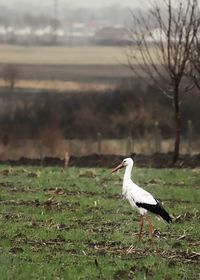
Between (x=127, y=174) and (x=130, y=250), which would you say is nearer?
(x=130, y=250)

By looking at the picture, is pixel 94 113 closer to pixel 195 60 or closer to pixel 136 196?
pixel 195 60

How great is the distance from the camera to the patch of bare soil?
25.6 meters

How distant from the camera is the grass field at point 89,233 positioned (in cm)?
1007

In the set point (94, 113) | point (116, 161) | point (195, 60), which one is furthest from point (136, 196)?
point (94, 113)

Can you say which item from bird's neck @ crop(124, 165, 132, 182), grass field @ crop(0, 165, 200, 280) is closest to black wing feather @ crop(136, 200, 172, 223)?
grass field @ crop(0, 165, 200, 280)

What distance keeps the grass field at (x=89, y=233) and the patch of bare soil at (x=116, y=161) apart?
20.3 ft

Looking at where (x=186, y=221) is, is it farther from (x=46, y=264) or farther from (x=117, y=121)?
(x=117, y=121)

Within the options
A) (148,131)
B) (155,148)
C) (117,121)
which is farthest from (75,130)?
(155,148)

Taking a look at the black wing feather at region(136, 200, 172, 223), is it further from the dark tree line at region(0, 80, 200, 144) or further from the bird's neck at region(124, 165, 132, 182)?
the dark tree line at region(0, 80, 200, 144)

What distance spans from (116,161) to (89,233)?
14072 millimetres

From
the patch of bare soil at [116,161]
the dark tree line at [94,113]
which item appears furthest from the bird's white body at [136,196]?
the dark tree line at [94,113]

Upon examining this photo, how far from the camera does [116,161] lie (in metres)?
26.3

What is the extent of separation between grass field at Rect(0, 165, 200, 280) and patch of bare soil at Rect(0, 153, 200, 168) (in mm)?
6173

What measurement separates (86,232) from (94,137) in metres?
33.3
